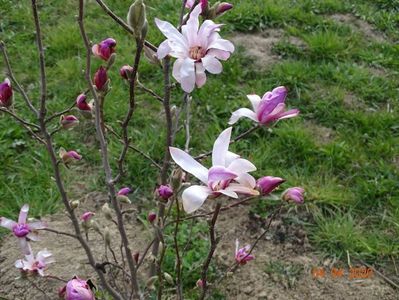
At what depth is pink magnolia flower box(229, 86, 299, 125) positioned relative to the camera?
4.13 ft

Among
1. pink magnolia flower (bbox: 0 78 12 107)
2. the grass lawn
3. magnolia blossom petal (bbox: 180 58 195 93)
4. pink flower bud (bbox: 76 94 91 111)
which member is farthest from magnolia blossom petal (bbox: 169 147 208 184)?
the grass lawn

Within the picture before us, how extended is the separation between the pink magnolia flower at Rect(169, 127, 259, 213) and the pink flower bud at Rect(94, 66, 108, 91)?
11.7 inches

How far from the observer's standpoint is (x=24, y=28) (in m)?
4.02

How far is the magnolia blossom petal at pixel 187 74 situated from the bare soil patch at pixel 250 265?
4.49 ft

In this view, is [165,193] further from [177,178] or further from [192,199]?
[192,199]

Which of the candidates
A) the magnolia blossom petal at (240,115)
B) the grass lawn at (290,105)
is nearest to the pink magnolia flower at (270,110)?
the magnolia blossom petal at (240,115)

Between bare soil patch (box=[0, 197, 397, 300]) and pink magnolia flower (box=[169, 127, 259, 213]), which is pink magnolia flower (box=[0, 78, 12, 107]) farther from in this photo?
bare soil patch (box=[0, 197, 397, 300])

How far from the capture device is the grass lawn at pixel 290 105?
2674 mm

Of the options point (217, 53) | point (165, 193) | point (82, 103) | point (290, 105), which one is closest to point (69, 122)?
point (82, 103)

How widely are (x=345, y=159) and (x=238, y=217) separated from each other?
77 cm

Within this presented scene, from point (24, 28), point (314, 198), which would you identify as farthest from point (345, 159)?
point (24, 28)

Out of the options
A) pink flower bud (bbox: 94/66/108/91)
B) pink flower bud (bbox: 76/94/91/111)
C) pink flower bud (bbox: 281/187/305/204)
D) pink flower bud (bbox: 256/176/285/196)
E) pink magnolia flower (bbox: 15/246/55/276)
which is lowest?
pink magnolia flower (bbox: 15/246/55/276)

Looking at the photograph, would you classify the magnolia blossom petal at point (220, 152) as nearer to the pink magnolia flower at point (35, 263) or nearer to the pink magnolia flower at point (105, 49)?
the pink magnolia flower at point (105, 49)

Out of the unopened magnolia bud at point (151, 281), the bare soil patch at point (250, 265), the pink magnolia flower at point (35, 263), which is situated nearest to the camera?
the unopened magnolia bud at point (151, 281)
